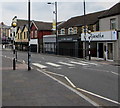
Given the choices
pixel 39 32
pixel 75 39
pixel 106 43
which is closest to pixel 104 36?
pixel 106 43

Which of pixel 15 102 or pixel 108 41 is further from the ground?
pixel 108 41

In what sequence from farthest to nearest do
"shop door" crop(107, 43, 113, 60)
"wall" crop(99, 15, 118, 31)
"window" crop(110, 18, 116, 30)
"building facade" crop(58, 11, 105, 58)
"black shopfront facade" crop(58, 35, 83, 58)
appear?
"black shopfront facade" crop(58, 35, 83, 58), "building facade" crop(58, 11, 105, 58), "wall" crop(99, 15, 118, 31), "shop door" crop(107, 43, 113, 60), "window" crop(110, 18, 116, 30)

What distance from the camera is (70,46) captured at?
3738 cm

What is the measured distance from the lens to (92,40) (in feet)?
103

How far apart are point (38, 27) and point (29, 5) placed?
3643cm

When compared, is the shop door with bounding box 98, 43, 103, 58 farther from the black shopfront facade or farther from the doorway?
the black shopfront facade

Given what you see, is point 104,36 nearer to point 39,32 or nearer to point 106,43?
point 106,43

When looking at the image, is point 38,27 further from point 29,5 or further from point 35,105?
point 35,105

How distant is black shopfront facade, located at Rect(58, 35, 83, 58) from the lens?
1357 inches

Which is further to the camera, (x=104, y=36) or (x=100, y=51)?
(x=100, y=51)

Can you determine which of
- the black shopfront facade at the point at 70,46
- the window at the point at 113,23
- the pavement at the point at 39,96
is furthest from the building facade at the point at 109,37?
the pavement at the point at 39,96

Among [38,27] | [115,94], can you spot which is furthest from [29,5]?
[38,27]

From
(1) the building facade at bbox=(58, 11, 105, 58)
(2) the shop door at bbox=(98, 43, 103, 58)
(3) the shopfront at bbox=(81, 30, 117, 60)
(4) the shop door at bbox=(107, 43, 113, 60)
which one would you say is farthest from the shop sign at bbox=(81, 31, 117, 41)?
(1) the building facade at bbox=(58, 11, 105, 58)

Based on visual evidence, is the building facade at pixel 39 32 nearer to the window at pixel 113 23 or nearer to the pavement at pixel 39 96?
the window at pixel 113 23
